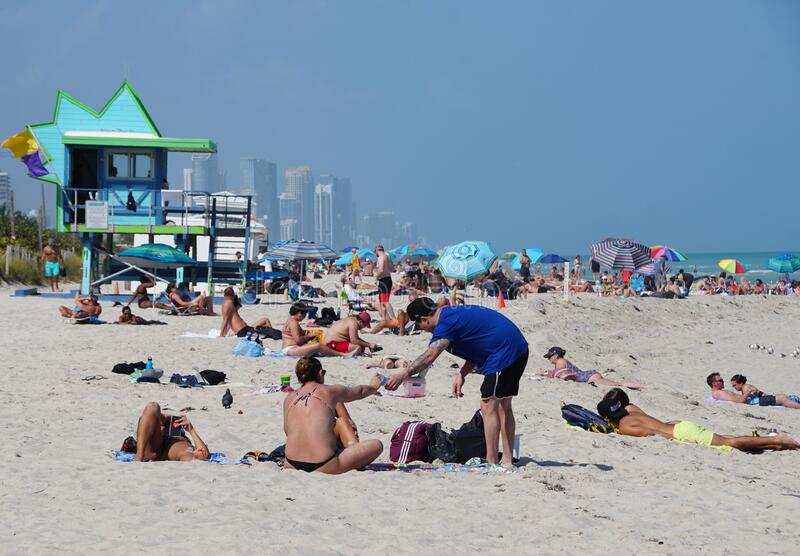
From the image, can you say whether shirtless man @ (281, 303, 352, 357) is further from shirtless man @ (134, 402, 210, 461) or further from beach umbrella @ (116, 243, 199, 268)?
beach umbrella @ (116, 243, 199, 268)

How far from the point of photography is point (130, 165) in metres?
22.1

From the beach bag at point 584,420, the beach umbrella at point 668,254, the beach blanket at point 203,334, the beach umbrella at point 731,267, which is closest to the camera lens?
the beach bag at point 584,420

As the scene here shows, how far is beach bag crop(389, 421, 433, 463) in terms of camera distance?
266 inches

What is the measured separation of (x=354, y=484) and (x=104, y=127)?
19041 millimetres

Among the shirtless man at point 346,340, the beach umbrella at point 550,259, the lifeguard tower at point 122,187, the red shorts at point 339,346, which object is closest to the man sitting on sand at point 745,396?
the shirtless man at point 346,340

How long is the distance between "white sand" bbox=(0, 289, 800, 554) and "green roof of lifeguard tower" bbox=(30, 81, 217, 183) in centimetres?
1017

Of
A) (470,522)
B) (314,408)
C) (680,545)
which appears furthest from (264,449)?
(680,545)

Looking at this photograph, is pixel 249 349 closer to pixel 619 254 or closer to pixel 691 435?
pixel 691 435

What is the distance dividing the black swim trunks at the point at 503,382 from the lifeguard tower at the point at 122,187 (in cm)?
1555

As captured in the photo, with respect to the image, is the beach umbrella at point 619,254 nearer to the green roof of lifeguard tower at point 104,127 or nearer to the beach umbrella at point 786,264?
the green roof of lifeguard tower at point 104,127

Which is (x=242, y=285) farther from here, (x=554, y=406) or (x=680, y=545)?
(x=680, y=545)

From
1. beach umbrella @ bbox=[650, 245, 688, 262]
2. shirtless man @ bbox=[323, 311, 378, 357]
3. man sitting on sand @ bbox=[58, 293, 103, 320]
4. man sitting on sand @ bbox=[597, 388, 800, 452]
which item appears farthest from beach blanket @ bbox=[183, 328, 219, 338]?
beach umbrella @ bbox=[650, 245, 688, 262]

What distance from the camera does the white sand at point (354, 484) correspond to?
471 cm

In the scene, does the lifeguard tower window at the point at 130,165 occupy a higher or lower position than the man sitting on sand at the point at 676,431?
higher
